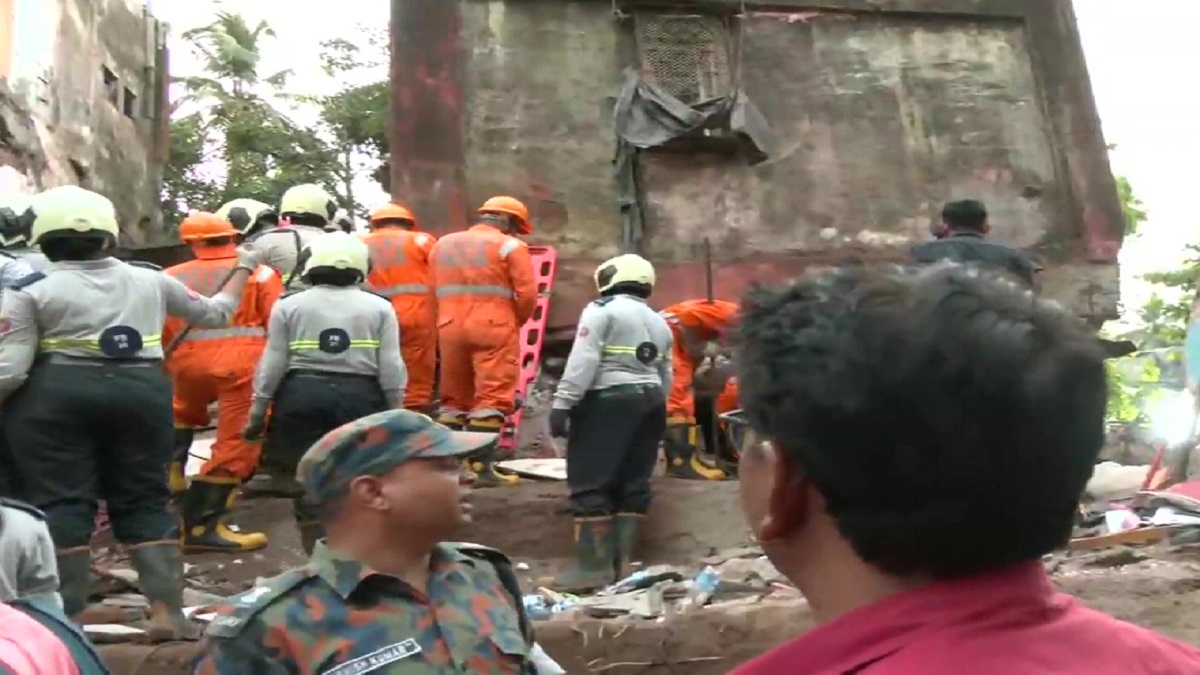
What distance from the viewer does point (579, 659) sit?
5086mm

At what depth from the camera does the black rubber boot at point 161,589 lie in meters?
5.06

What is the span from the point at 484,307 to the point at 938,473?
22.7ft

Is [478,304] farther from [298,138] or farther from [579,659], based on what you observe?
[298,138]

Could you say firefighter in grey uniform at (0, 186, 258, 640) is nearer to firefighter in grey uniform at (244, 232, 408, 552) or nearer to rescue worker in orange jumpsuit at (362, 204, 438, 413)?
firefighter in grey uniform at (244, 232, 408, 552)

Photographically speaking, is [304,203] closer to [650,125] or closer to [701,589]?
[701,589]

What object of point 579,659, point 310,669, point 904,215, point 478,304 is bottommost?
point 579,659

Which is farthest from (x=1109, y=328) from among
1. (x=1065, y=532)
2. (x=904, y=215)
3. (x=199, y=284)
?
(x=1065, y=532)

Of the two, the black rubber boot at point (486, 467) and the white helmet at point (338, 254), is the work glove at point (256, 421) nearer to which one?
the white helmet at point (338, 254)

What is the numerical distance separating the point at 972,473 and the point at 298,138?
2332 cm

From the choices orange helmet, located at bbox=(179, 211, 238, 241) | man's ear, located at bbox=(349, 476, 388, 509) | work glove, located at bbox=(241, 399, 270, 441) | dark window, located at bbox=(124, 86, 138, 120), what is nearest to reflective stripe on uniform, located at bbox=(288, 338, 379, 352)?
work glove, located at bbox=(241, 399, 270, 441)

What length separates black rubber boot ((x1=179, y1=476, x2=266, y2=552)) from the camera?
22.5ft

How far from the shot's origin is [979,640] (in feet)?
3.93

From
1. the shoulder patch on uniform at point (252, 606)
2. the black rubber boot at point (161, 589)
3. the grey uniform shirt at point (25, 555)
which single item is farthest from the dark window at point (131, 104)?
the shoulder patch on uniform at point (252, 606)

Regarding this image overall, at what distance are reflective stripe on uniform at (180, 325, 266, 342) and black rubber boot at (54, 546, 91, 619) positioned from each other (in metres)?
2.02
